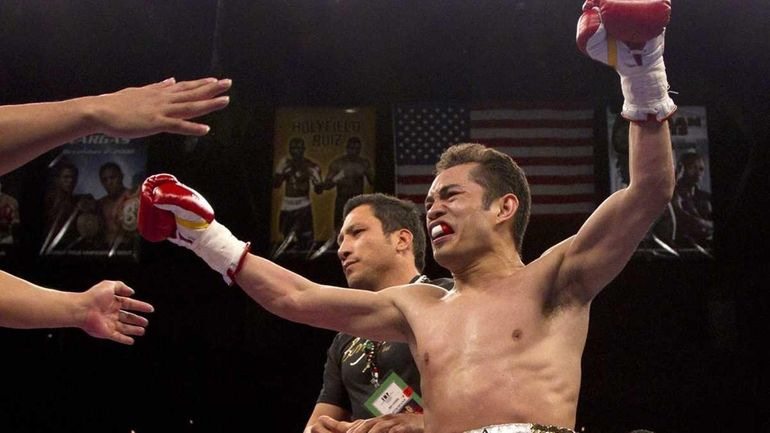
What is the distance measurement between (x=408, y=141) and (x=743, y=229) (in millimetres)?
2841

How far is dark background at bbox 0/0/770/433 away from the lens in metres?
6.55

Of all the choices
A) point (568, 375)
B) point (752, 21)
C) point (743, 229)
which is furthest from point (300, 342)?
point (568, 375)

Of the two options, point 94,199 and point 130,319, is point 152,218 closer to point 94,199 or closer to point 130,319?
point 130,319

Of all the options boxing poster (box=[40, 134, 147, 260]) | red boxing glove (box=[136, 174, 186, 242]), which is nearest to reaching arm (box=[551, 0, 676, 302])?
red boxing glove (box=[136, 174, 186, 242])

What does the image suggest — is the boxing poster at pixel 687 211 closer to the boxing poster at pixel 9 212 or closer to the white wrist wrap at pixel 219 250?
the white wrist wrap at pixel 219 250

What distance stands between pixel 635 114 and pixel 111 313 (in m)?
1.45

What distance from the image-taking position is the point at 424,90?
6.94 m

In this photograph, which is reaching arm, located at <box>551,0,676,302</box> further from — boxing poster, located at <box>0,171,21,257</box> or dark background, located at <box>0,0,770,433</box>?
boxing poster, located at <box>0,171,21,257</box>

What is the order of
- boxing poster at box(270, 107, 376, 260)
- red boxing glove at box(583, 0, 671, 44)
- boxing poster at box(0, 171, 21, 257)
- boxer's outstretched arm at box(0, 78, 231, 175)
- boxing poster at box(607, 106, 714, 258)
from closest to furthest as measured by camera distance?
1. boxer's outstretched arm at box(0, 78, 231, 175)
2. red boxing glove at box(583, 0, 671, 44)
3. boxing poster at box(607, 106, 714, 258)
4. boxing poster at box(270, 107, 376, 260)
5. boxing poster at box(0, 171, 21, 257)

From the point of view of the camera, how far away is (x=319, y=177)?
6.34 metres

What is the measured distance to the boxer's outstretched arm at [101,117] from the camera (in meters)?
1.54

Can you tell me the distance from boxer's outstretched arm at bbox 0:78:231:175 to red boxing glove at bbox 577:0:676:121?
851mm

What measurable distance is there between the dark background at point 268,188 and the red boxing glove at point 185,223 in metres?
4.46

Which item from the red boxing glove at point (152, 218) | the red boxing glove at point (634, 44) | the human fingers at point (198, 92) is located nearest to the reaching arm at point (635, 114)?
the red boxing glove at point (634, 44)
